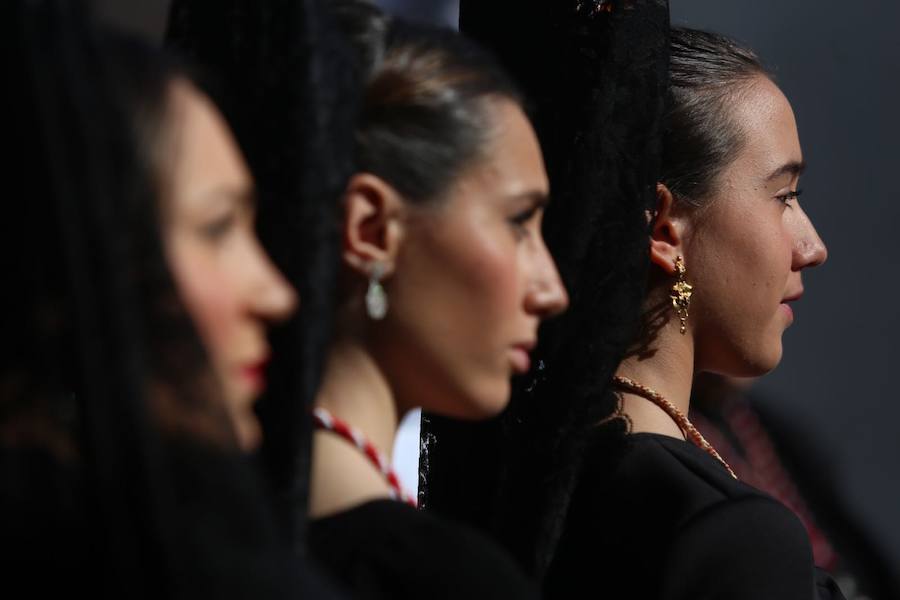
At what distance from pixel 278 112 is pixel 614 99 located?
0.76 m

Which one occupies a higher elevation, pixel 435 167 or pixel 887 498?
pixel 435 167

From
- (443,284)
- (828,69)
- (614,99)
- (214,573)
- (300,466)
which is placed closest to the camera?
(214,573)

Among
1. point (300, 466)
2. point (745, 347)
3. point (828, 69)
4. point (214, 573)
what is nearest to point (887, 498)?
point (828, 69)

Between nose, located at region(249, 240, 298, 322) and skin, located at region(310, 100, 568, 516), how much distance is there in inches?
10.4

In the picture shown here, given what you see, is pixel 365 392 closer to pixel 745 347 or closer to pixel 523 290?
pixel 523 290

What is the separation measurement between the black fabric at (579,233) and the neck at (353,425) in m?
0.47

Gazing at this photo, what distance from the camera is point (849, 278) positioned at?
3.84 m

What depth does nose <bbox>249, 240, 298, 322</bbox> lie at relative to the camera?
1.38 m

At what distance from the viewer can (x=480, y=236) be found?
5.57ft

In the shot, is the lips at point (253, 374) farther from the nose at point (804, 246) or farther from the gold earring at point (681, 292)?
the nose at point (804, 246)

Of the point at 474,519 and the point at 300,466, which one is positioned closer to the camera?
the point at 300,466

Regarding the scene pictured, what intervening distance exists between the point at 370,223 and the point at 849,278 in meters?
2.44

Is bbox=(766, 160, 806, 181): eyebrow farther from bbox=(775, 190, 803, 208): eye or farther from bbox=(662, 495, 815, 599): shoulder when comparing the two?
bbox=(662, 495, 815, 599): shoulder

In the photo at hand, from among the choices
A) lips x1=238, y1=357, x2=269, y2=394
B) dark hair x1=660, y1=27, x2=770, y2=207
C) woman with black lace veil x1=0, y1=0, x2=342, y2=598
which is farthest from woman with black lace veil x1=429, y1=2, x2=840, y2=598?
woman with black lace veil x1=0, y1=0, x2=342, y2=598
